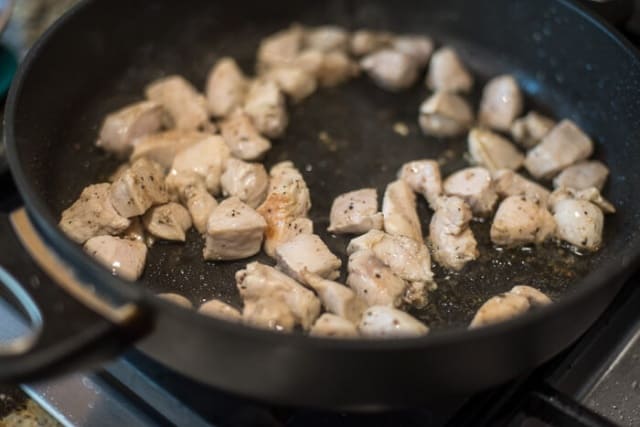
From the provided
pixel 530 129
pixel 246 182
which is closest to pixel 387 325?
pixel 246 182

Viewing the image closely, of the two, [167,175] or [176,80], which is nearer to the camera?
[167,175]

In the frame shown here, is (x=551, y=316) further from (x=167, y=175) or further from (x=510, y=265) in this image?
(x=167, y=175)

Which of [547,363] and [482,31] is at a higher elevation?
[482,31]

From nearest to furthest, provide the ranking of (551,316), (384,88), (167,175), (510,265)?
(551,316) → (510,265) → (167,175) → (384,88)

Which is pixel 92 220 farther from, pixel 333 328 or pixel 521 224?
pixel 521 224

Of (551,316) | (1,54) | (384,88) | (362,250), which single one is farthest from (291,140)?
(551,316)

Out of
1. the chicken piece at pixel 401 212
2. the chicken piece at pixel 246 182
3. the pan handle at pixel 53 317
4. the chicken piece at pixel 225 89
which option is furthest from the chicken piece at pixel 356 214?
the pan handle at pixel 53 317
